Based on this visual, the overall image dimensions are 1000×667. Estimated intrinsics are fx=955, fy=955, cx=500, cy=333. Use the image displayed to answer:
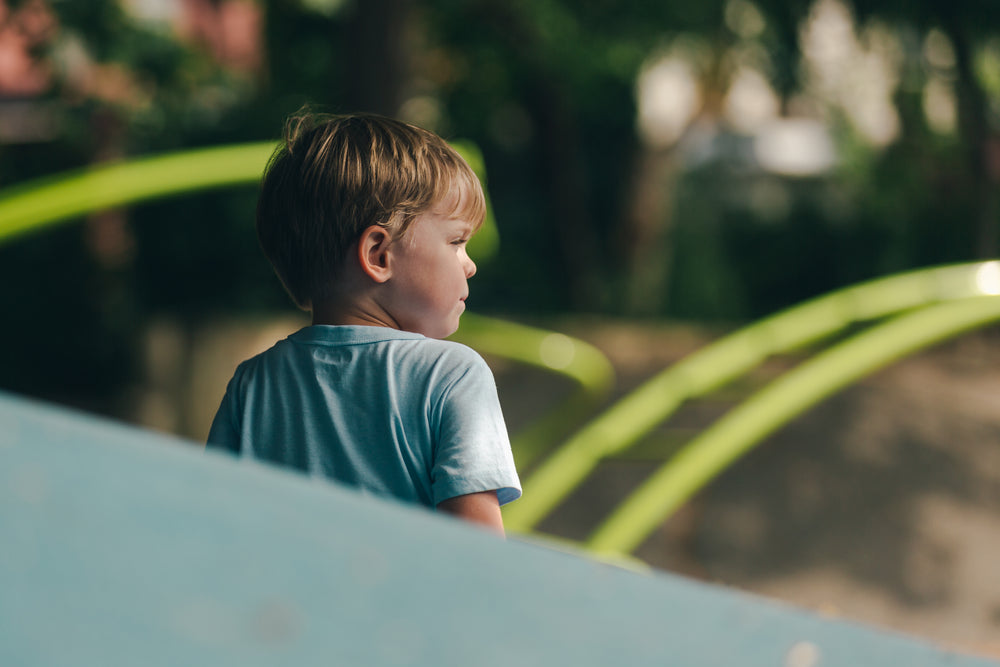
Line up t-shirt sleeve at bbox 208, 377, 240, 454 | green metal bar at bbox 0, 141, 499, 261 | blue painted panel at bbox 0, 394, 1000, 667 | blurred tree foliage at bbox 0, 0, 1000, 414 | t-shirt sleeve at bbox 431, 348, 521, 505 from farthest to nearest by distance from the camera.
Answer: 1. blurred tree foliage at bbox 0, 0, 1000, 414
2. green metal bar at bbox 0, 141, 499, 261
3. t-shirt sleeve at bbox 208, 377, 240, 454
4. t-shirt sleeve at bbox 431, 348, 521, 505
5. blue painted panel at bbox 0, 394, 1000, 667

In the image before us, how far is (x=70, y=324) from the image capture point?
624 cm

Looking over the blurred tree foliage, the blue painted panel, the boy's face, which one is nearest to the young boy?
the boy's face

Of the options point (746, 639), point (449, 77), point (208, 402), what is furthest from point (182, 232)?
point (746, 639)

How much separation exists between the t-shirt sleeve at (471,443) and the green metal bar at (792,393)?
192cm

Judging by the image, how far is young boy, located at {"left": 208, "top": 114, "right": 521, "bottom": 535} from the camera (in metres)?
0.89

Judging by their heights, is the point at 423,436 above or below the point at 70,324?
above

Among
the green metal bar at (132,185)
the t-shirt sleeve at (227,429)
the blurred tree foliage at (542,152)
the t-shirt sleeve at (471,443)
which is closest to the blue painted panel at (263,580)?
the t-shirt sleeve at (471,443)

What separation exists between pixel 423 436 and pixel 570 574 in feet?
1.09

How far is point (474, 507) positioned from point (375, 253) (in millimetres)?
264

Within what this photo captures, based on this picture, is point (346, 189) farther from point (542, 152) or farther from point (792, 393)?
point (542, 152)

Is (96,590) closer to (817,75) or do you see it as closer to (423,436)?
(423,436)

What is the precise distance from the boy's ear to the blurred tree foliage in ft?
11.6

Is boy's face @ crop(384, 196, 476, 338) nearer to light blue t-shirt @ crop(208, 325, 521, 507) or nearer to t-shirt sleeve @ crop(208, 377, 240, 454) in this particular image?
light blue t-shirt @ crop(208, 325, 521, 507)

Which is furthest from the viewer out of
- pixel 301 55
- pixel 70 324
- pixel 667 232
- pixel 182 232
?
pixel 667 232
